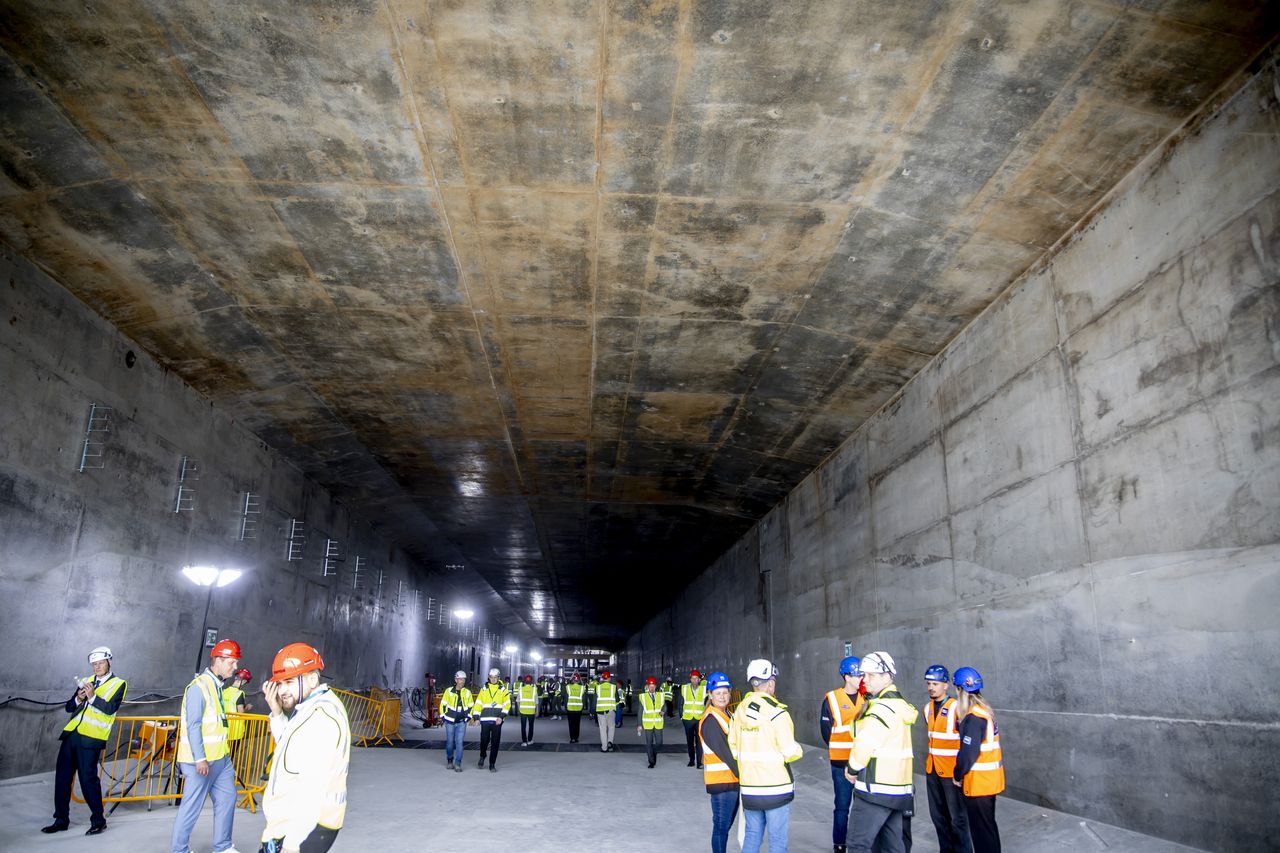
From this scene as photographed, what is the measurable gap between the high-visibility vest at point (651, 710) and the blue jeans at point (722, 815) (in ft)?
33.2

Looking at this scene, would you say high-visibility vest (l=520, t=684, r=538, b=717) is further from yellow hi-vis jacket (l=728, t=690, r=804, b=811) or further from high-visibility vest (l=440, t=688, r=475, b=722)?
yellow hi-vis jacket (l=728, t=690, r=804, b=811)

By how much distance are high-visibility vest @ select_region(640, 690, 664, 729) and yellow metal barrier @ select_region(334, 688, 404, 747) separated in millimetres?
7236

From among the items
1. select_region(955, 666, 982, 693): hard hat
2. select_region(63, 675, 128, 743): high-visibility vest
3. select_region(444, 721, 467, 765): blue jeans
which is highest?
select_region(955, 666, 982, 693): hard hat

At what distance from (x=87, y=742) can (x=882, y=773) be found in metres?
7.54

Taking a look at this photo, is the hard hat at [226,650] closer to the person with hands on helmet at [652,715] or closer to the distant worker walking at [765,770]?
the distant worker walking at [765,770]

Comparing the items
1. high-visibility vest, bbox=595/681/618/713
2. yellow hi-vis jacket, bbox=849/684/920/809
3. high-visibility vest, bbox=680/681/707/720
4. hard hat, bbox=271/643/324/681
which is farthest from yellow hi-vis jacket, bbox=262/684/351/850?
high-visibility vest, bbox=595/681/618/713

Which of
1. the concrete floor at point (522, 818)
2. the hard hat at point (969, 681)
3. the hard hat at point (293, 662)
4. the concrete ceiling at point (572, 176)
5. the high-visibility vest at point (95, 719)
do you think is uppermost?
the concrete ceiling at point (572, 176)

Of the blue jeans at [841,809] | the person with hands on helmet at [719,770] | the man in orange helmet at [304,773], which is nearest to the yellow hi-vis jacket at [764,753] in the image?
the person with hands on helmet at [719,770]

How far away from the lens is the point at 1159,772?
23.2 feet

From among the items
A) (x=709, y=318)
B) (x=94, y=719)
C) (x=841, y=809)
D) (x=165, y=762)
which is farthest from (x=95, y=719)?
(x=709, y=318)

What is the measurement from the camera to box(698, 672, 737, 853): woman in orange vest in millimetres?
6672

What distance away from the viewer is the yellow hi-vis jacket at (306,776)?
3.95 meters

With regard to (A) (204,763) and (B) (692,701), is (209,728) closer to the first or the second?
(A) (204,763)

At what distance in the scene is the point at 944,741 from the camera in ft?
23.5
